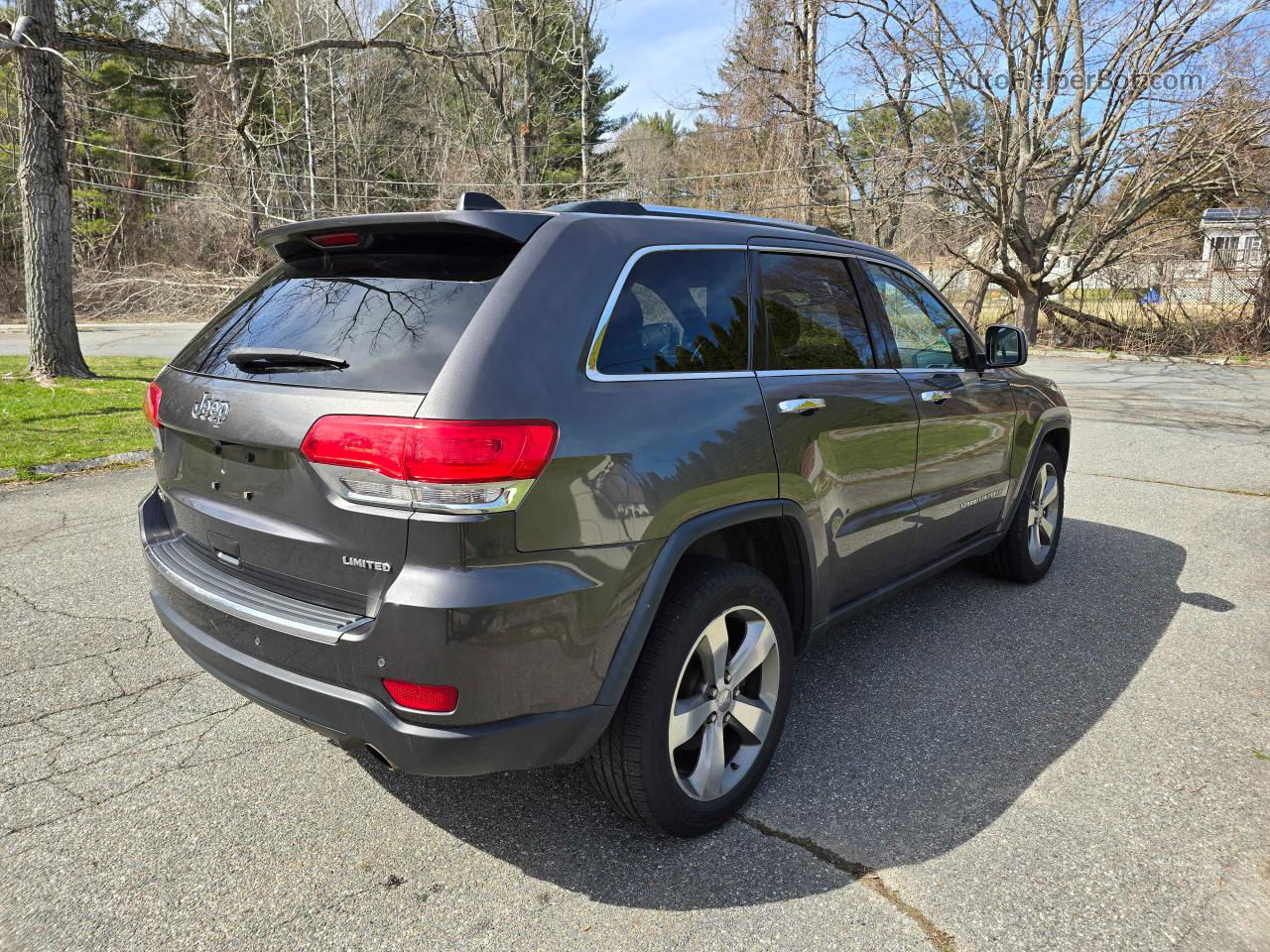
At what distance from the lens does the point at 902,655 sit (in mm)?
3986

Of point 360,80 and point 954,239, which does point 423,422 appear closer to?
point 954,239

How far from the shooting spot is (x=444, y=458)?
205 cm

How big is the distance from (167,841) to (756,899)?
5.59ft

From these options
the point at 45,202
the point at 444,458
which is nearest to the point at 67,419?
the point at 45,202

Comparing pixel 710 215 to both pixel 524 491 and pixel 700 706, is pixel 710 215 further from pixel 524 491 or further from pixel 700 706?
pixel 700 706

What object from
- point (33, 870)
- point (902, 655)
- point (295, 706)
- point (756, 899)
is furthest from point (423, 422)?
point (902, 655)

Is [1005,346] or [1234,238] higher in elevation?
[1234,238]

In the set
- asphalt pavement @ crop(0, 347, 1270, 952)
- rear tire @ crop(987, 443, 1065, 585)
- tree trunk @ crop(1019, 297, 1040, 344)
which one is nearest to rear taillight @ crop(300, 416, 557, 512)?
asphalt pavement @ crop(0, 347, 1270, 952)

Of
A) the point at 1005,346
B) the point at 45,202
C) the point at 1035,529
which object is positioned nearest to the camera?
the point at 1005,346

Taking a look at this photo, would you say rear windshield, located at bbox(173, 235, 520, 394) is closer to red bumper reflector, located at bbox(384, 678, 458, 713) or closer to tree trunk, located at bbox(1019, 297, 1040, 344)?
red bumper reflector, located at bbox(384, 678, 458, 713)

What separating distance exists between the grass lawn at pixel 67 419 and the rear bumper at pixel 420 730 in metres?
5.83

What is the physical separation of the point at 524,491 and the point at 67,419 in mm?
8865

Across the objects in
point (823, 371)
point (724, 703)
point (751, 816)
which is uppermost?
point (823, 371)

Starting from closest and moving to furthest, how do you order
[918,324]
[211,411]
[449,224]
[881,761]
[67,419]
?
[449,224], [211,411], [881,761], [918,324], [67,419]
